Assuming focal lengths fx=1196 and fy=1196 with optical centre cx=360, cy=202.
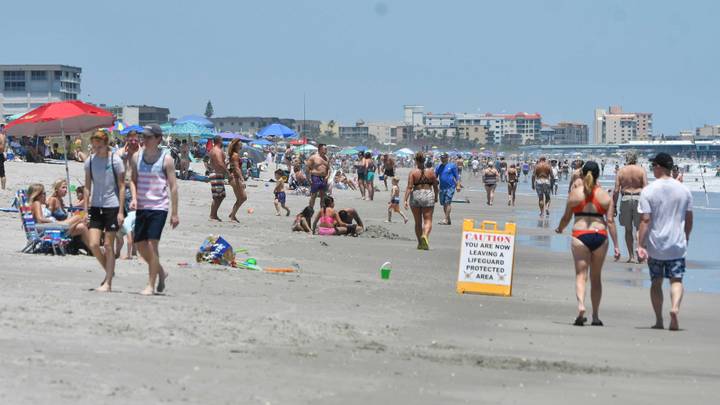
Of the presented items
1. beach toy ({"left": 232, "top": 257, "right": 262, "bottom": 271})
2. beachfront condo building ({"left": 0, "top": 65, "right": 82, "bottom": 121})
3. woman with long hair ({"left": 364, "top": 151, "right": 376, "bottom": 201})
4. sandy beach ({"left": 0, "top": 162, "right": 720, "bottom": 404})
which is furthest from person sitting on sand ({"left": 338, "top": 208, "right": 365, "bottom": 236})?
beachfront condo building ({"left": 0, "top": 65, "right": 82, "bottom": 121})

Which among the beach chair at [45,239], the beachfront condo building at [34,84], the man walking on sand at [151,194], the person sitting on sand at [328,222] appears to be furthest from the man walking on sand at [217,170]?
the beachfront condo building at [34,84]

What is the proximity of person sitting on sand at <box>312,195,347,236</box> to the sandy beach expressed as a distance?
4.29 m

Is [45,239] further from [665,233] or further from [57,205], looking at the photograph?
[665,233]

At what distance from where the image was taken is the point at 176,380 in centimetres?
637

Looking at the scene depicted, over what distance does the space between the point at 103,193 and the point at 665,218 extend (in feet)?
15.3

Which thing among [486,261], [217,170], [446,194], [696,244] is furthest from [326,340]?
[696,244]

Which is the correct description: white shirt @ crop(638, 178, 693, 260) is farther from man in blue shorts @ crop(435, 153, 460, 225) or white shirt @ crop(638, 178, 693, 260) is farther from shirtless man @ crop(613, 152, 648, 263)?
man in blue shorts @ crop(435, 153, 460, 225)

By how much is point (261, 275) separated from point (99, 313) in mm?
3828

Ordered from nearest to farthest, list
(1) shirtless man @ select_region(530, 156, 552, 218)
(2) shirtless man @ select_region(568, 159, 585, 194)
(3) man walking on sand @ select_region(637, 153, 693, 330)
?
1. (3) man walking on sand @ select_region(637, 153, 693, 330)
2. (2) shirtless man @ select_region(568, 159, 585, 194)
3. (1) shirtless man @ select_region(530, 156, 552, 218)

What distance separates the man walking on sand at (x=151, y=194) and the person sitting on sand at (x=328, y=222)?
8.86 metres

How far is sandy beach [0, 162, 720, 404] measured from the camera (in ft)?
21.0

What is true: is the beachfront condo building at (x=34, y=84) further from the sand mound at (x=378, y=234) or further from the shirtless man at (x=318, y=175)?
the sand mound at (x=378, y=234)

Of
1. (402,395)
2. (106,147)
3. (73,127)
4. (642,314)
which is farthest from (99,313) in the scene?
(73,127)

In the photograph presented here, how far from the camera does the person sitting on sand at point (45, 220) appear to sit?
41.4 ft
